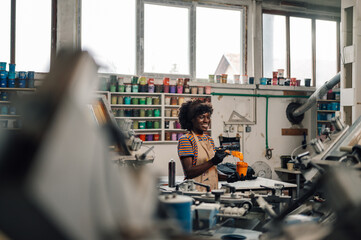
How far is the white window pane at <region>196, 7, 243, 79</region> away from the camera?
7.04 metres

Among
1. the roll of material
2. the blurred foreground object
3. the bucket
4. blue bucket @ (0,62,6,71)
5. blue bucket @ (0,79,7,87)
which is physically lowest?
the bucket

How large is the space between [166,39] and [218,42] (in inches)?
42.9

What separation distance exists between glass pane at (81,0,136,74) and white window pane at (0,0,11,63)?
1.18 m

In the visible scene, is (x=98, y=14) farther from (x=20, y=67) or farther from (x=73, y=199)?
(x=73, y=199)

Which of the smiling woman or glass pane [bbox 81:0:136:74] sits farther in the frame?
glass pane [bbox 81:0:136:74]

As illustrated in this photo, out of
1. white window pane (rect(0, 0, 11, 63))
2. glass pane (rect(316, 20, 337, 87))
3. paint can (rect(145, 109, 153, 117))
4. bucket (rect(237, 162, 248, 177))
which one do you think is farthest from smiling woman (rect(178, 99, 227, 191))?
glass pane (rect(316, 20, 337, 87))

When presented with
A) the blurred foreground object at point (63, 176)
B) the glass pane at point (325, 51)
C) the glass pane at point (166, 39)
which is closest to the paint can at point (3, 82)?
the glass pane at point (166, 39)

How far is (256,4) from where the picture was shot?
24.0 feet

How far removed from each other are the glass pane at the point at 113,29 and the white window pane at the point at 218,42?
4.36 ft

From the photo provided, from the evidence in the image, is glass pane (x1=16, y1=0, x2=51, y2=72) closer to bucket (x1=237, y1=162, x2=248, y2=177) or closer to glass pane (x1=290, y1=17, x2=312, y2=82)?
bucket (x1=237, y1=162, x2=248, y2=177)

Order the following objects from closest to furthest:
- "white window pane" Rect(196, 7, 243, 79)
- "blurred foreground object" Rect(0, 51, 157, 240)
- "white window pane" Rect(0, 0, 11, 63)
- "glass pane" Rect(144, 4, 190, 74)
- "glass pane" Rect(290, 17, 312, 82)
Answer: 1. "blurred foreground object" Rect(0, 51, 157, 240)
2. "white window pane" Rect(0, 0, 11, 63)
3. "glass pane" Rect(144, 4, 190, 74)
4. "white window pane" Rect(196, 7, 243, 79)
5. "glass pane" Rect(290, 17, 312, 82)

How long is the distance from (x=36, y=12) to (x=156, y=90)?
7.87ft

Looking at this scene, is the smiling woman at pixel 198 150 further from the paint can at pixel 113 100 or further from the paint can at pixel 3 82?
the paint can at pixel 3 82

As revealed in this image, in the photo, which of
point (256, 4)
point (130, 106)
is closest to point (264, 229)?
point (130, 106)
